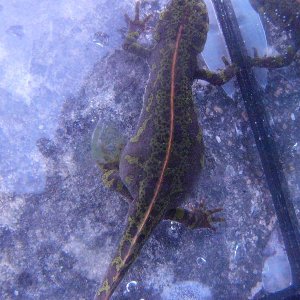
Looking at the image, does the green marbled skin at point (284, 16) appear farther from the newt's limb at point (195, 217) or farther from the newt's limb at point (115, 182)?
the newt's limb at point (115, 182)

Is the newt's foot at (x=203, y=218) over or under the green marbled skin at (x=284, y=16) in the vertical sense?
under

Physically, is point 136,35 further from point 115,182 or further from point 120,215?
point 120,215

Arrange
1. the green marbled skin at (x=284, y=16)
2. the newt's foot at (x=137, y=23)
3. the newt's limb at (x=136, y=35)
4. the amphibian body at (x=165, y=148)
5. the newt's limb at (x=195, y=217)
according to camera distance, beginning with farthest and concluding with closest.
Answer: the green marbled skin at (x=284, y=16)
the newt's foot at (x=137, y=23)
the newt's limb at (x=136, y=35)
the newt's limb at (x=195, y=217)
the amphibian body at (x=165, y=148)

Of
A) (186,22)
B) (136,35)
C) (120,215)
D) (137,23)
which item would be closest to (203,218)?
(120,215)

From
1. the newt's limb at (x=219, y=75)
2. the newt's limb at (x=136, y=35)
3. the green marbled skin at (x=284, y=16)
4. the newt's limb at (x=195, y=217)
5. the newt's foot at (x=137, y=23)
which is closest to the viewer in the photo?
the newt's limb at (x=195, y=217)

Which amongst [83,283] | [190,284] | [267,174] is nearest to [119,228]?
[83,283]

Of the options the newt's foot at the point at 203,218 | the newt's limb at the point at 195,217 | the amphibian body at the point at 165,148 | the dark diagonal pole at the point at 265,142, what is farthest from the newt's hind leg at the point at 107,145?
the dark diagonal pole at the point at 265,142
